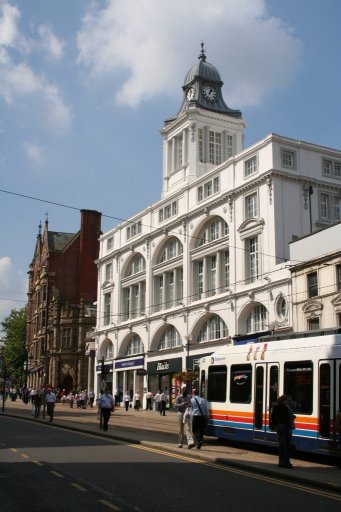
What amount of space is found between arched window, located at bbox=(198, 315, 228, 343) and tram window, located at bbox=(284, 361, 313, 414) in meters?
25.0

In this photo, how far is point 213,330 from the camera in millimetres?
43156

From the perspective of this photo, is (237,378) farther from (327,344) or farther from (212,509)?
(212,509)

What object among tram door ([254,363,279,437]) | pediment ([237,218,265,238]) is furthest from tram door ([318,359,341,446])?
pediment ([237,218,265,238])

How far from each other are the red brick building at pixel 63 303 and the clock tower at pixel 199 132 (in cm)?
2533

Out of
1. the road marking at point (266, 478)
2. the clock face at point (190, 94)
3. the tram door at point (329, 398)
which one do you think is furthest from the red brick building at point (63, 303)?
the tram door at point (329, 398)

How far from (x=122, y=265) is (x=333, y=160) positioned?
23.5 meters

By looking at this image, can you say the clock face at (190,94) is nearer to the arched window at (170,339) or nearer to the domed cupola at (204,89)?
the domed cupola at (204,89)

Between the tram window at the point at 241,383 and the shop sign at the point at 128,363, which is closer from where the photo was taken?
the tram window at the point at 241,383

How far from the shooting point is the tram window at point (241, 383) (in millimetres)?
18047

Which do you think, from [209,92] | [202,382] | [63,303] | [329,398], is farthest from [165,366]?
[329,398]

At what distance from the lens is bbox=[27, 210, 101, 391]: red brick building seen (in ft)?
234

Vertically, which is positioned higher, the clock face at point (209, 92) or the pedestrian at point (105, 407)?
the clock face at point (209, 92)

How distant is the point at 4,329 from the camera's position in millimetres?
101625

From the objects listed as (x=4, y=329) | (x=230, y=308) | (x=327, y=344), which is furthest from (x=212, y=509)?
(x=4, y=329)
